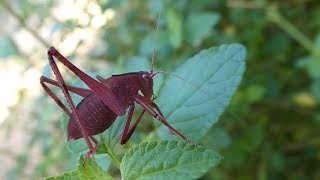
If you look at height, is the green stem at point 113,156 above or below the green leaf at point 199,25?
below

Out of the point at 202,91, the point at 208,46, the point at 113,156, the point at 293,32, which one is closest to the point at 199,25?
the point at 208,46

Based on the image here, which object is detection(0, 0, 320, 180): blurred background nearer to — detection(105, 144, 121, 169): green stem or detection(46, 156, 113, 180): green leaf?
detection(105, 144, 121, 169): green stem

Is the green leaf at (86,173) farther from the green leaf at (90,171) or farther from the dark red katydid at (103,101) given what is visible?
the dark red katydid at (103,101)

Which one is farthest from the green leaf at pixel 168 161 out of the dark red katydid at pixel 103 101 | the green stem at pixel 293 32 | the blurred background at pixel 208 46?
the green stem at pixel 293 32

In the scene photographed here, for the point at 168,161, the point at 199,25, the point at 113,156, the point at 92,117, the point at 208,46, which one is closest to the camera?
the point at 168,161

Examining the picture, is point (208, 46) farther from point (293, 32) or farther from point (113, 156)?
point (113, 156)

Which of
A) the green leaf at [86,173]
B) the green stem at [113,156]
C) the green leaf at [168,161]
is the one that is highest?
the green stem at [113,156]
